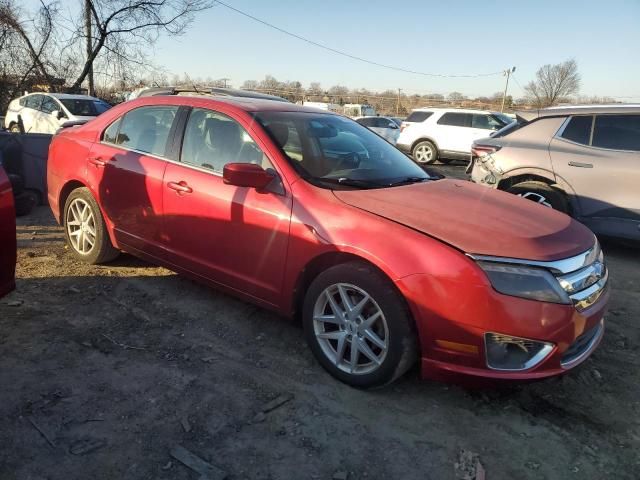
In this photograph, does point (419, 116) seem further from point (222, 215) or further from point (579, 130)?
point (222, 215)

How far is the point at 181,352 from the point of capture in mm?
3199

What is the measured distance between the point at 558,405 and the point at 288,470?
161cm

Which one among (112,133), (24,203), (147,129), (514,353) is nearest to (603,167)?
(514,353)

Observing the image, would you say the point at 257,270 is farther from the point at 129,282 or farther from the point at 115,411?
the point at 129,282

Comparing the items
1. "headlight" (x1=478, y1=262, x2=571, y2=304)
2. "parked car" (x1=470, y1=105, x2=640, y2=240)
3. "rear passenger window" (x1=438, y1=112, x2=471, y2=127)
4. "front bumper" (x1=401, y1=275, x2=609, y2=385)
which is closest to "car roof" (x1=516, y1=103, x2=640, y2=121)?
"parked car" (x1=470, y1=105, x2=640, y2=240)

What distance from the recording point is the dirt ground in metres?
2.28

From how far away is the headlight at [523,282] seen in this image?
8.09ft

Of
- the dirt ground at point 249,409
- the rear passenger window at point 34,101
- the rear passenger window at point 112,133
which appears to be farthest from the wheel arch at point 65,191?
the rear passenger window at point 34,101

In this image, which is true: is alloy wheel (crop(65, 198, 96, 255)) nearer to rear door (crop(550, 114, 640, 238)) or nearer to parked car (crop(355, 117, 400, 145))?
rear door (crop(550, 114, 640, 238))

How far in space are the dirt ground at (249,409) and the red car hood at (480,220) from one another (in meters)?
0.90

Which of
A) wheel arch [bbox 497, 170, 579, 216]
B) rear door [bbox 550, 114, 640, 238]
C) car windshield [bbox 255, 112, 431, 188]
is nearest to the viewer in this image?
car windshield [bbox 255, 112, 431, 188]

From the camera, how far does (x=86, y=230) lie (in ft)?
14.8

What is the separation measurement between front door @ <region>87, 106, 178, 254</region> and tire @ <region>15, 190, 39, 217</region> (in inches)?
106

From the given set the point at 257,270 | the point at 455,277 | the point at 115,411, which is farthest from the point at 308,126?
the point at 115,411
